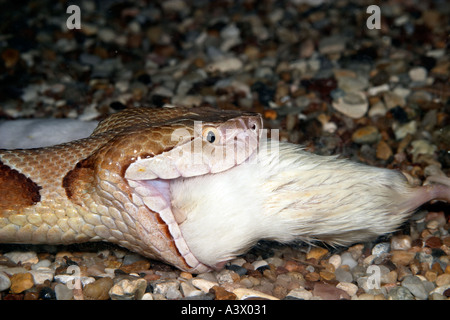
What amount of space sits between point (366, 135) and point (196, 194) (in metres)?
1.96

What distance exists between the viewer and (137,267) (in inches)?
123

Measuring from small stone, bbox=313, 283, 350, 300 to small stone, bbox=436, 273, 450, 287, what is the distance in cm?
55

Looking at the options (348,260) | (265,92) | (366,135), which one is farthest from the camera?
(265,92)

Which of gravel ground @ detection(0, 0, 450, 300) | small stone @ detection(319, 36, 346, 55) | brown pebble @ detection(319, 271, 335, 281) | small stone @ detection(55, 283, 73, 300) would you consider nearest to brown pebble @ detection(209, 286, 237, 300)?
gravel ground @ detection(0, 0, 450, 300)

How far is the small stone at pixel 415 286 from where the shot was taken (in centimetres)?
278

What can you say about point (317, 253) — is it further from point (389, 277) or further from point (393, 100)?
point (393, 100)

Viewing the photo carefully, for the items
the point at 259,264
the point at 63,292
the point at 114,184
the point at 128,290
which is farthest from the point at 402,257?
the point at 63,292

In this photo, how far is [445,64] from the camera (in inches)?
201

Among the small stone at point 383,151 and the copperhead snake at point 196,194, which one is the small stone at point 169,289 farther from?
the small stone at point 383,151

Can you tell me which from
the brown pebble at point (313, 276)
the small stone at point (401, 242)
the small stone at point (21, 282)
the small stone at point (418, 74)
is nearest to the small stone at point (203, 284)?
the brown pebble at point (313, 276)

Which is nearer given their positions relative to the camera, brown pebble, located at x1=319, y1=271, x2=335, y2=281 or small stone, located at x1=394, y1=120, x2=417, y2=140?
brown pebble, located at x1=319, y1=271, x2=335, y2=281

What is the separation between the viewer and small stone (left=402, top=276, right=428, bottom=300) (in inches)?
109

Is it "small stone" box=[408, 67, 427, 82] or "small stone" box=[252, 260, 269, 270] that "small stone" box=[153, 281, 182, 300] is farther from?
"small stone" box=[408, 67, 427, 82]
